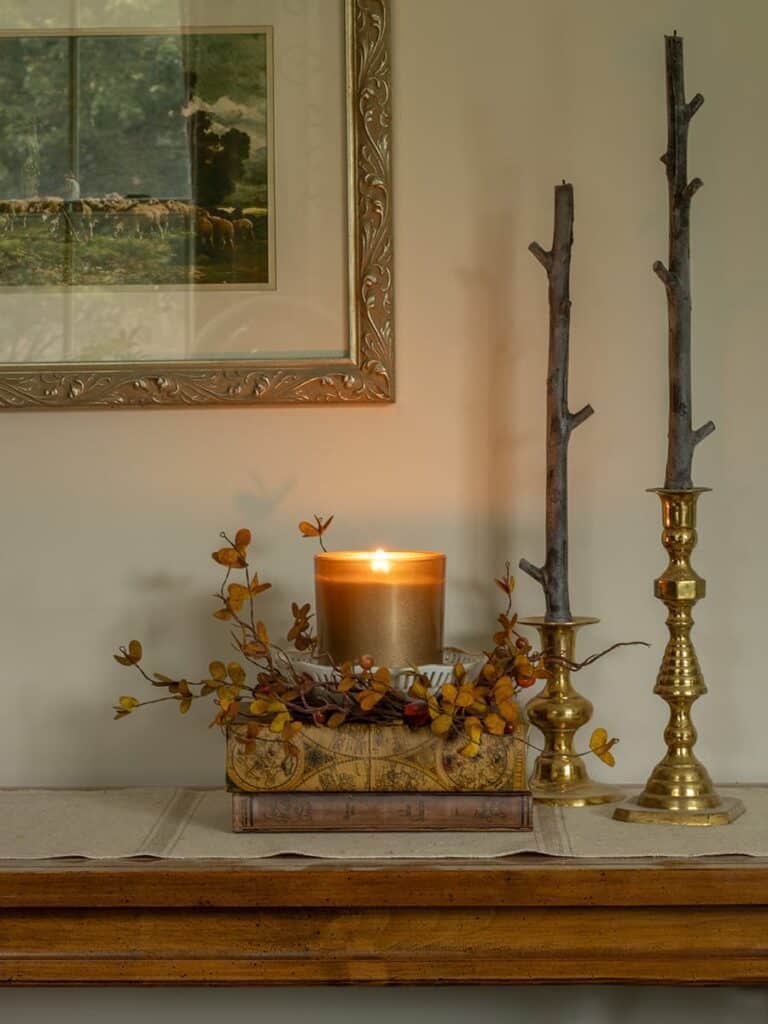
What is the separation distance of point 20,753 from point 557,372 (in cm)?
60

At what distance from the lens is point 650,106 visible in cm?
123

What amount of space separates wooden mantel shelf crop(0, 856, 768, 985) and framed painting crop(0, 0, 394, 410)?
48 centimetres

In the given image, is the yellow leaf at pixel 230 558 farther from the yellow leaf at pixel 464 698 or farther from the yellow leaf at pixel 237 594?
the yellow leaf at pixel 464 698

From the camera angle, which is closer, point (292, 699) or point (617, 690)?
point (292, 699)

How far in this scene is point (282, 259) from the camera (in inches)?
48.1

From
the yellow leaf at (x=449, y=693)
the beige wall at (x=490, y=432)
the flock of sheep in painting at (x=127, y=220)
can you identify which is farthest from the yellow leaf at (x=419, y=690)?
the flock of sheep in painting at (x=127, y=220)

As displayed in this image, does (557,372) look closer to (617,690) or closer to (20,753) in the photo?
(617,690)

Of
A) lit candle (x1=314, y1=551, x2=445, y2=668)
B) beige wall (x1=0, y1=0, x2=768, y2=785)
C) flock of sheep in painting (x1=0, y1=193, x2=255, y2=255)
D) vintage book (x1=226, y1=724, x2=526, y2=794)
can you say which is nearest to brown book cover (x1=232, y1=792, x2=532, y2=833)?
vintage book (x1=226, y1=724, x2=526, y2=794)

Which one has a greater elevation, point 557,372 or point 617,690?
point 557,372

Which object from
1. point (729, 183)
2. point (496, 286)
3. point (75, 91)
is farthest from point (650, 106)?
point (75, 91)

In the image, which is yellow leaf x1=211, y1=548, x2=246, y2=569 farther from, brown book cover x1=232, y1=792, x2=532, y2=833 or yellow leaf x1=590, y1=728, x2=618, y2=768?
yellow leaf x1=590, y1=728, x2=618, y2=768

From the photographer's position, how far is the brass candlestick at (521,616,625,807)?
43.7 inches

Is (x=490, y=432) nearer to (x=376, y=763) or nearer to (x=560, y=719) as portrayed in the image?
(x=560, y=719)

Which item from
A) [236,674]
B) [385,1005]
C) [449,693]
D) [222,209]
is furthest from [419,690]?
[222,209]
